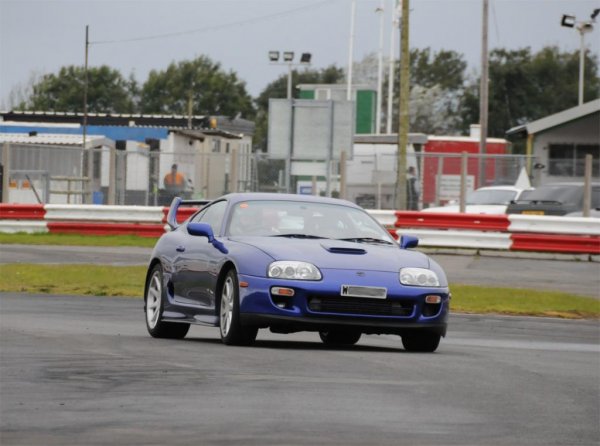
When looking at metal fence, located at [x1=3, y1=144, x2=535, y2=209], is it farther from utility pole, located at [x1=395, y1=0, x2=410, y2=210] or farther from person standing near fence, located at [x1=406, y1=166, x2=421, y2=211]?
utility pole, located at [x1=395, y1=0, x2=410, y2=210]

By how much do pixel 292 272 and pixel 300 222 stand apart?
1109 mm

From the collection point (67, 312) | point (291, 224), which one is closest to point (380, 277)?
point (291, 224)

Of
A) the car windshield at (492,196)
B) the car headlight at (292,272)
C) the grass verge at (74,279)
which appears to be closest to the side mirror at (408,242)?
the car headlight at (292,272)

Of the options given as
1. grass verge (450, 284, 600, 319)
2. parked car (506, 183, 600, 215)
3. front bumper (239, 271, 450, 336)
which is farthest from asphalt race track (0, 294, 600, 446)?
parked car (506, 183, 600, 215)

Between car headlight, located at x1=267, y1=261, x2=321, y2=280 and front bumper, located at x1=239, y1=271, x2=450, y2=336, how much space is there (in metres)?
0.04

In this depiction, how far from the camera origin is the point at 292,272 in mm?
10984

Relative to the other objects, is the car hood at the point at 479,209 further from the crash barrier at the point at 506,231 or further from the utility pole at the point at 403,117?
the crash barrier at the point at 506,231

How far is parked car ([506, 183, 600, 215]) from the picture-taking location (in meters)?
29.4

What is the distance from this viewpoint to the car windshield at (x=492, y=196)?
32750mm

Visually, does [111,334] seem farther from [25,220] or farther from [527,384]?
[25,220]

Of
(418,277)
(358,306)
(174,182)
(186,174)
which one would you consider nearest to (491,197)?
(186,174)

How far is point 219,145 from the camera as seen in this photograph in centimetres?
5453

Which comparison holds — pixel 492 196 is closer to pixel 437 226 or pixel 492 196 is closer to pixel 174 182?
pixel 437 226

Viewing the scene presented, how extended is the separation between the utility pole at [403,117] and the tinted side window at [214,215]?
20148 millimetres
